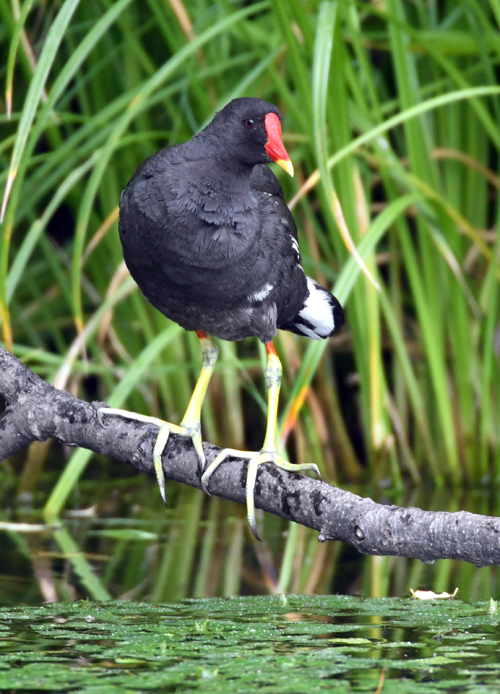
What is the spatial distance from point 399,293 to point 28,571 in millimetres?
1754

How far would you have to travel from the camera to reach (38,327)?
366 centimetres

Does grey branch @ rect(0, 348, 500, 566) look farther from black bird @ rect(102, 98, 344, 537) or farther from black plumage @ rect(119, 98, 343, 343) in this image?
black plumage @ rect(119, 98, 343, 343)

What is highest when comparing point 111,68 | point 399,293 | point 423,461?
point 111,68

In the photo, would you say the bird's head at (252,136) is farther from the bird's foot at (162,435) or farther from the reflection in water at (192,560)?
the reflection in water at (192,560)

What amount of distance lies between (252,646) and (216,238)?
31.2 inches

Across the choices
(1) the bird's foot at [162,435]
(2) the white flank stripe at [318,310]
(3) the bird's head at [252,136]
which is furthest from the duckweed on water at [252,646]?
(3) the bird's head at [252,136]

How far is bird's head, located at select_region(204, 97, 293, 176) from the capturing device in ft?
6.07

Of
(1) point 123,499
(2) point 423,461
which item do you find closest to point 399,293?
(2) point 423,461

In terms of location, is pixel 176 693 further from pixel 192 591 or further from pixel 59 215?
pixel 59 215

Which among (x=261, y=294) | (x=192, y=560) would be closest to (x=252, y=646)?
(x=261, y=294)

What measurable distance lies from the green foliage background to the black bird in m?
0.44

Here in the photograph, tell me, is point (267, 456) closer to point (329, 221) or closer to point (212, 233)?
point (212, 233)

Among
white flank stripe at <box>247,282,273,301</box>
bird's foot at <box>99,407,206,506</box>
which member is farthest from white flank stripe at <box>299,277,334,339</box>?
bird's foot at <box>99,407,206,506</box>

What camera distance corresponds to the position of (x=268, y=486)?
64.6 inches
